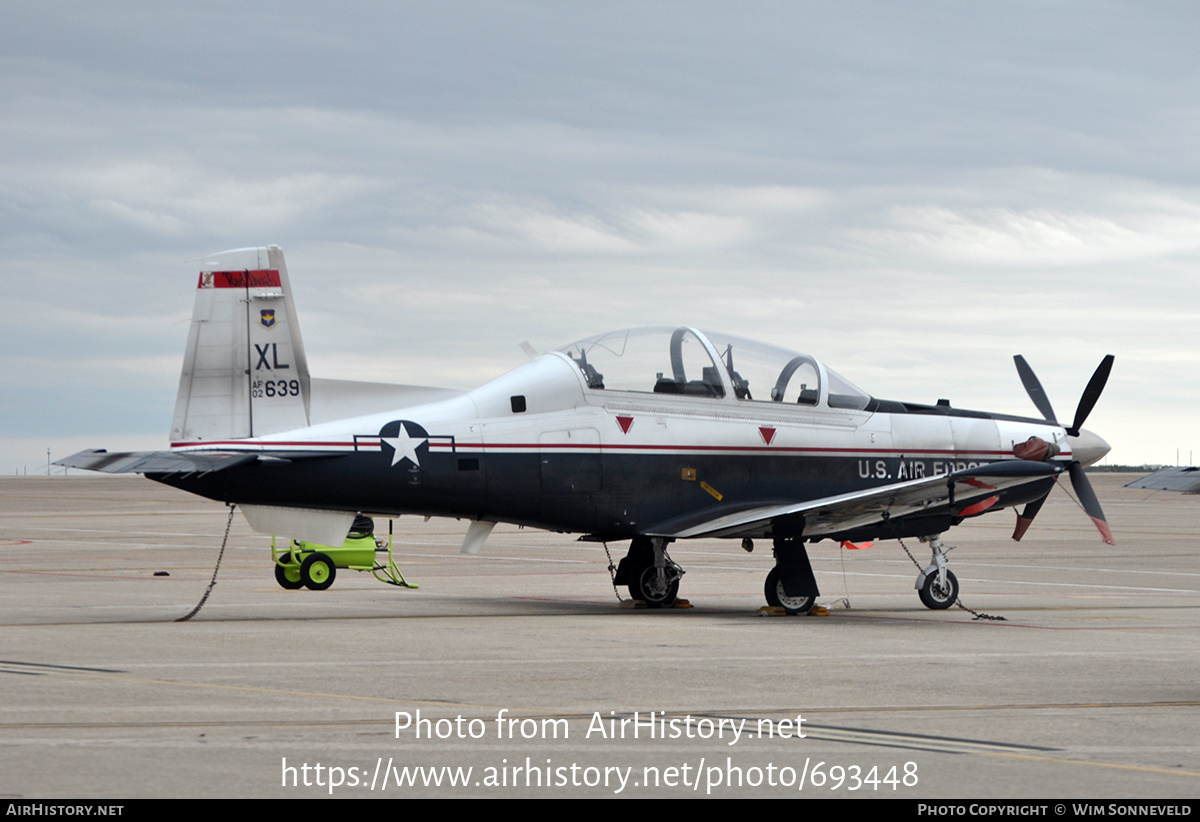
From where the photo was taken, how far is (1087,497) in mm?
18031

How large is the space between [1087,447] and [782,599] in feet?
16.6

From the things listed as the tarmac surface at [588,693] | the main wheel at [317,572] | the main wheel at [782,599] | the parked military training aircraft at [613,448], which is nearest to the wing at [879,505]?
the parked military training aircraft at [613,448]

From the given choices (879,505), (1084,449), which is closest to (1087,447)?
(1084,449)

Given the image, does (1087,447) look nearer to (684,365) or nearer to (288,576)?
(684,365)

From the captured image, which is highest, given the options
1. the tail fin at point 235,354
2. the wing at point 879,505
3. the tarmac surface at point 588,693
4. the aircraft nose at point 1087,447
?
the tail fin at point 235,354

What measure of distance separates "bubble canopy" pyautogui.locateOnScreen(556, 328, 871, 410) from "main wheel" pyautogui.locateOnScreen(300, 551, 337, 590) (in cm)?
707

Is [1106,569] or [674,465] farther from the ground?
[674,465]

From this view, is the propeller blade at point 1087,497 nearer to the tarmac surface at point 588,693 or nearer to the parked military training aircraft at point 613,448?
the parked military training aircraft at point 613,448

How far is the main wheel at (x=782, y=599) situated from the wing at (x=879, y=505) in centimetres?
65

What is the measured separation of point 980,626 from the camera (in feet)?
51.3

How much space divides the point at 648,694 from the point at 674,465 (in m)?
7.09

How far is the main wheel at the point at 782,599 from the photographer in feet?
55.7
